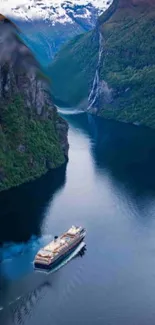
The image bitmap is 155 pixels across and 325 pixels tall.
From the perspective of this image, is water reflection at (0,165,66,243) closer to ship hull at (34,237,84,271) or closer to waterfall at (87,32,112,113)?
ship hull at (34,237,84,271)

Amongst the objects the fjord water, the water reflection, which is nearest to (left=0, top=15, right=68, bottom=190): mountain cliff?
the water reflection

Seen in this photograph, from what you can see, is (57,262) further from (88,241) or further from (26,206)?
(26,206)

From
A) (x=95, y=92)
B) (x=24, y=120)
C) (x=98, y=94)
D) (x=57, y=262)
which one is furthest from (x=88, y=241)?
(x=95, y=92)

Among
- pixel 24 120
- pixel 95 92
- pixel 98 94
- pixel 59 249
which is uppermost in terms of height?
pixel 24 120

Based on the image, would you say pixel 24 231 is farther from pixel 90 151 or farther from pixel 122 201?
pixel 90 151

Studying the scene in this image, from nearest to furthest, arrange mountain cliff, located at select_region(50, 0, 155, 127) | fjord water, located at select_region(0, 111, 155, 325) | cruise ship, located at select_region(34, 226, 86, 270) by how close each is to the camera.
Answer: fjord water, located at select_region(0, 111, 155, 325) < cruise ship, located at select_region(34, 226, 86, 270) < mountain cliff, located at select_region(50, 0, 155, 127)

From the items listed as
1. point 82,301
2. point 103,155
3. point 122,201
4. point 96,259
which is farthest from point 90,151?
point 82,301
